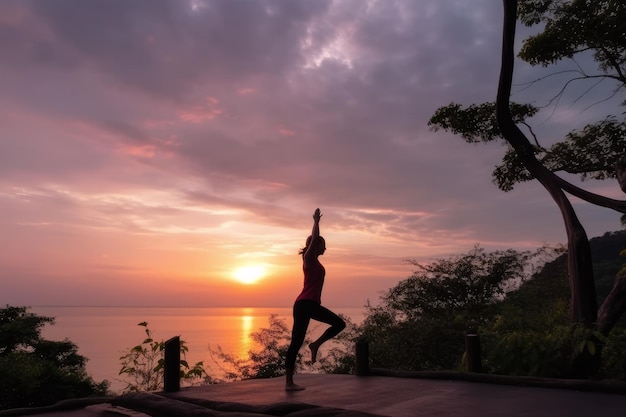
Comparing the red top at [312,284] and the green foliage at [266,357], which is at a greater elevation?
the red top at [312,284]

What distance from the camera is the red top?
6440mm

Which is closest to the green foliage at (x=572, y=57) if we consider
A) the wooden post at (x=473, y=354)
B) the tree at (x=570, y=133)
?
the tree at (x=570, y=133)

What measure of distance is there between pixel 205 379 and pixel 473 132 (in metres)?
9.33

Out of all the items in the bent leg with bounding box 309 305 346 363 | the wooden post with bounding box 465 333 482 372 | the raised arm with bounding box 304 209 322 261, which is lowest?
the wooden post with bounding box 465 333 482 372

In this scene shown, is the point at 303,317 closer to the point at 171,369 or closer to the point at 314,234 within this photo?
the point at 314,234

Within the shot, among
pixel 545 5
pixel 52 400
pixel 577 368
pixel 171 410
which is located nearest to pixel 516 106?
pixel 545 5

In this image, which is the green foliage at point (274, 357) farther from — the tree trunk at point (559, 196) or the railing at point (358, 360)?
the tree trunk at point (559, 196)

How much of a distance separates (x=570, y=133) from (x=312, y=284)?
7.88m

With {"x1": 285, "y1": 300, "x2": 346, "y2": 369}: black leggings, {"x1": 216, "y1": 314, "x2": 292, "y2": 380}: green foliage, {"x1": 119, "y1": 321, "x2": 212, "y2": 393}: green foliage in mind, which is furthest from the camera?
{"x1": 216, "y1": 314, "x2": 292, "y2": 380}: green foliage

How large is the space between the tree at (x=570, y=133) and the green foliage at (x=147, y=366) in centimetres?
670

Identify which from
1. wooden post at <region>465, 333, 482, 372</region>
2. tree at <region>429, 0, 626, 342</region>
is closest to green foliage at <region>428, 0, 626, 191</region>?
tree at <region>429, 0, 626, 342</region>

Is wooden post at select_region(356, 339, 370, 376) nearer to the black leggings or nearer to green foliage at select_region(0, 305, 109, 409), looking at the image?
the black leggings

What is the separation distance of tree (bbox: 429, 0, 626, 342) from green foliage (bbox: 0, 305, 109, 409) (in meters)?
9.84

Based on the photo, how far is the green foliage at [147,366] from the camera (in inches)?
354
